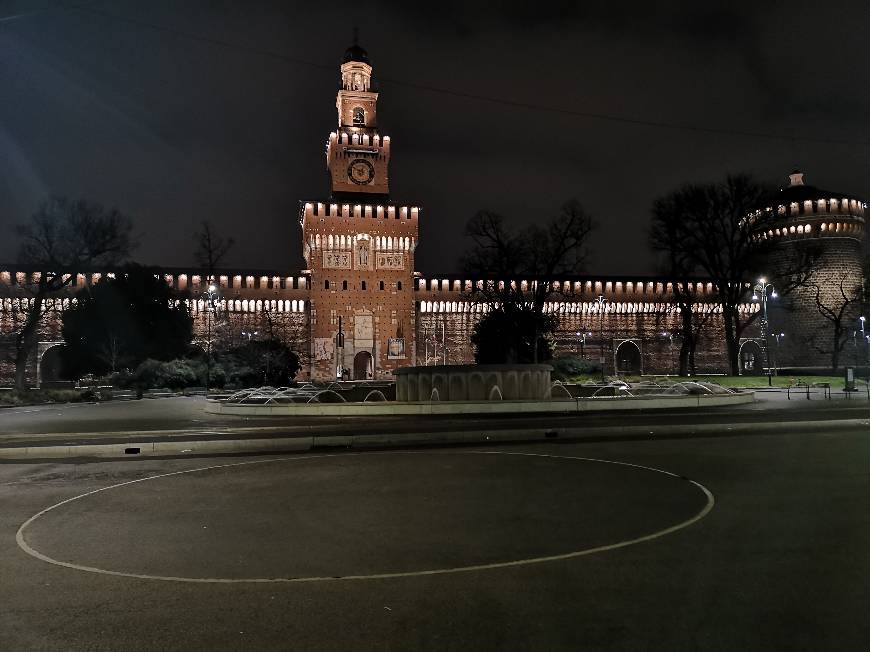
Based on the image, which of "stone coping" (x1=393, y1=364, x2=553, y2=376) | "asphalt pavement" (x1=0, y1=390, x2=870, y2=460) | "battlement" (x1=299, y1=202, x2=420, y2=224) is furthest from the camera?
"battlement" (x1=299, y1=202, x2=420, y2=224)

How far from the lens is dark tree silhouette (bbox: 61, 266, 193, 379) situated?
52.3 meters

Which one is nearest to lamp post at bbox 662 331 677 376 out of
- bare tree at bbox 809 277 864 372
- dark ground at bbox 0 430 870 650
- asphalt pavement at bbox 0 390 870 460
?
bare tree at bbox 809 277 864 372

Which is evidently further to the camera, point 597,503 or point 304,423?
point 304,423

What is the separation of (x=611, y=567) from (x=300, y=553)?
2.44 metres

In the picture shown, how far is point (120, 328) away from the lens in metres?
52.9

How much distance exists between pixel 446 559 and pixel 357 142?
2992 inches

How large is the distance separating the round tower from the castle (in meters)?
0.15

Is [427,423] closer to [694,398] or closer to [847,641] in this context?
[694,398]

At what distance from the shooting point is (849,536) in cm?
555

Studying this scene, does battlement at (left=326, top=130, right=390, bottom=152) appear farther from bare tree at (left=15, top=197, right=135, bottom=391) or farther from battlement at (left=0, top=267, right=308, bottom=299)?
bare tree at (left=15, top=197, right=135, bottom=391)

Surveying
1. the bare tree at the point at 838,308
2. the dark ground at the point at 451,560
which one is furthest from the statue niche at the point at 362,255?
the dark ground at the point at 451,560

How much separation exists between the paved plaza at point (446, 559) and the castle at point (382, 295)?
185 ft

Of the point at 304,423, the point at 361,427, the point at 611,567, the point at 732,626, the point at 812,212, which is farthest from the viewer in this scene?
the point at 812,212

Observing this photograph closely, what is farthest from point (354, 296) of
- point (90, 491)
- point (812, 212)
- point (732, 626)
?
point (732, 626)
